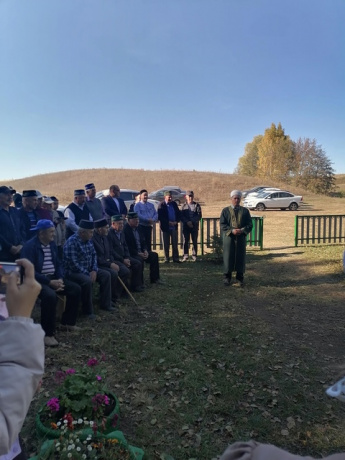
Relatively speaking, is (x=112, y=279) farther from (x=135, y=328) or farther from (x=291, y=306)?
(x=291, y=306)

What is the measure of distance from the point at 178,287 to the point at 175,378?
3994 millimetres

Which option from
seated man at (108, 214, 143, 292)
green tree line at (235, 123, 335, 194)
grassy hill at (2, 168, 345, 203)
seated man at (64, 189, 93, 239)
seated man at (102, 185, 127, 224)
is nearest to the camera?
seated man at (108, 214, 143, 292)

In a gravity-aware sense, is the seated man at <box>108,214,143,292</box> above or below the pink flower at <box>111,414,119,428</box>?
above

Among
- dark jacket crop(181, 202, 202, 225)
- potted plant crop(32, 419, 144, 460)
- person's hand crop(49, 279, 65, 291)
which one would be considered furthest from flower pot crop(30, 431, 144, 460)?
dark jacket crop(181, 202, 202, 225)

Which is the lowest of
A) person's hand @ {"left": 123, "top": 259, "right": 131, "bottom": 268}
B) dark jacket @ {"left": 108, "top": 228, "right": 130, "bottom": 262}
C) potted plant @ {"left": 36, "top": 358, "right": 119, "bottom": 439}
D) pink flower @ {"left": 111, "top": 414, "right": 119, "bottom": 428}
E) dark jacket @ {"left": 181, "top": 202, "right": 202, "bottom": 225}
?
pink flower @ {"left": 111, "top": 414, "right": 119, "bottom": 428}

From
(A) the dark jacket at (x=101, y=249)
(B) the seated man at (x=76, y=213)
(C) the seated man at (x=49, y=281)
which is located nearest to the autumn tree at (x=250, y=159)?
(B) the seated man at (x=76, y=213)

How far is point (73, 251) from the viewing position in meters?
5.85

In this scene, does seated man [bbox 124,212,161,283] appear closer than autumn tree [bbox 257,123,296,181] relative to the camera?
Yes

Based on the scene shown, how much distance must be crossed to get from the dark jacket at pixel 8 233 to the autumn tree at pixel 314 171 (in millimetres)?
50277

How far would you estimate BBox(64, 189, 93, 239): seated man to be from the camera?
770cm

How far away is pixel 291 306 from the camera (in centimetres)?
683

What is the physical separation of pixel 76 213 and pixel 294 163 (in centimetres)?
5076

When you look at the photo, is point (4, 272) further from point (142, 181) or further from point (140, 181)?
point (140, 181)

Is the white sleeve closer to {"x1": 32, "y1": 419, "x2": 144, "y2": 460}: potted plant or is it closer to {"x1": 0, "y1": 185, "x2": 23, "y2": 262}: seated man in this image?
{"x1": 32, "y1": 419, "x2": 144, "y2": 460}: potted plant
